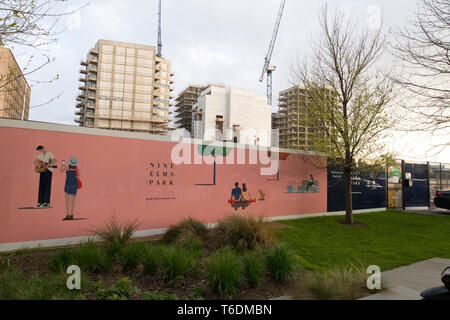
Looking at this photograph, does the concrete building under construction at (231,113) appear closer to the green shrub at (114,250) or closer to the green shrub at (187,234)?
the green shrub at (187,234)

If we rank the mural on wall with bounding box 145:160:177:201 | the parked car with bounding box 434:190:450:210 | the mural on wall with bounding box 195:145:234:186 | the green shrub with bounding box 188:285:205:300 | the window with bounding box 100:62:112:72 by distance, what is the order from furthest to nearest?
the window with bounding box 100:62:112:72
the parked car with bounding box 434:190:450:210
the mural on wall with bounding box 195:145:234:186
the mural on wall with bounding box 145:160:177:201
the green shrub with bounding box 188:285:205:300

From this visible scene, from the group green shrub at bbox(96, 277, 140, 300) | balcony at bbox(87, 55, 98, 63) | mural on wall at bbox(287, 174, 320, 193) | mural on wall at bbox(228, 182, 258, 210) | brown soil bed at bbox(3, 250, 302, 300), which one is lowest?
brown soil bed at bbox(3, 250, 302, 300)

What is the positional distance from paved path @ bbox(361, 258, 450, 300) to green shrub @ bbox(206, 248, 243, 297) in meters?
1.88

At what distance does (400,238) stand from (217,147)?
7273mm

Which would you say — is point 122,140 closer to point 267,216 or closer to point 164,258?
point 164,258

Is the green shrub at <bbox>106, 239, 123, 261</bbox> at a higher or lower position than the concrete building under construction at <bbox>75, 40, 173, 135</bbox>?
lower

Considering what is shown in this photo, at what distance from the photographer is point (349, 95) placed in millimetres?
→ 11430

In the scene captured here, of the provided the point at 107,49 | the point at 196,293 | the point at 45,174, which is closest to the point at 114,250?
the point at 196,293

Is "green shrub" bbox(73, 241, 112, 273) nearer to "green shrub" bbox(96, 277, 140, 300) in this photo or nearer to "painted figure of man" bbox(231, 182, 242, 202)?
"green shrub" bbox(96, 277, 140, 300)

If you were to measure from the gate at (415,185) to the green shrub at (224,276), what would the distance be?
16677 millimetres

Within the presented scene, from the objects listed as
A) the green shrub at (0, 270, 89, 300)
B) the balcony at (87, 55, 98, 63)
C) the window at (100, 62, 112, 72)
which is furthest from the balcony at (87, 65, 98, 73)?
the green shrub at (0, 270, 89, 300)

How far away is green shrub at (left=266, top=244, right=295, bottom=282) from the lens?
15.3 feet

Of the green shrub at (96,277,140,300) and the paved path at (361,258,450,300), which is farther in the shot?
the paved path at (361,258,450,300)

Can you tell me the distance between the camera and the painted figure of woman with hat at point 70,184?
25.0 feet
